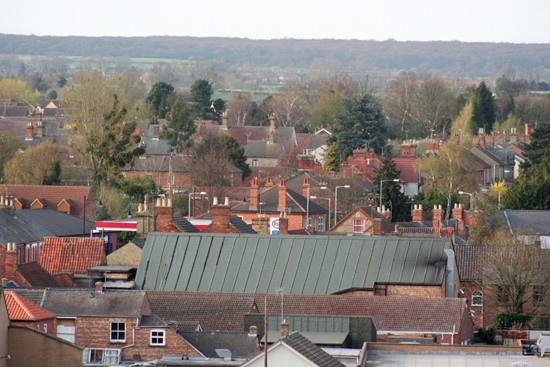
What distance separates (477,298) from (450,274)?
9.61 metres

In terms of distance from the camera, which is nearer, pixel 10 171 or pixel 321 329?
pixel 321 329

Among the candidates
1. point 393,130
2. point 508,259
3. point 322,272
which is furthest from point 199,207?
point 393,130

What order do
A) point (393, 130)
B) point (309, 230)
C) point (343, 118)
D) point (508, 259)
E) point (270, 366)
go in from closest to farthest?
point (270, 366)
point (508, 259)
point (309, 230)
point (343, 118)
point (393, 130)

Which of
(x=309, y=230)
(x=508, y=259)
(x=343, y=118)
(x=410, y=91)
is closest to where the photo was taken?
(x=508, y=259)

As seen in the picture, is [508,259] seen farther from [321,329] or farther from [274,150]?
[274,150]

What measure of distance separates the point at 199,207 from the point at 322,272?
42625 millimetres

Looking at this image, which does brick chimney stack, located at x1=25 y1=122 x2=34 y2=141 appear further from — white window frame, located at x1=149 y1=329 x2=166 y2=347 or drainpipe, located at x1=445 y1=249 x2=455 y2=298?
white window frame, located at x1=149 y1=329 x2=166 y2=347

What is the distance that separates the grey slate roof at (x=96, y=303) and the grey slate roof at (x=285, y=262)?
730 centimetres

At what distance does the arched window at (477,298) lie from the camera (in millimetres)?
65125

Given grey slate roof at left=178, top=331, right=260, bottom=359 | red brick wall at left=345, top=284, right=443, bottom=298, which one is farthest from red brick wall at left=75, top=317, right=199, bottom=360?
red brick wall at left=345, top=284, right=443, bottom=298

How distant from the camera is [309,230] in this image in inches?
3000

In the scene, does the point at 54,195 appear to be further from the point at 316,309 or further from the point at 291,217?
the point at 316,309

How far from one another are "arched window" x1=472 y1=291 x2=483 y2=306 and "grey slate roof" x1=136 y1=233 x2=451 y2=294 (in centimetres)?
909

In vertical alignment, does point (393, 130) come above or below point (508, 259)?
below
